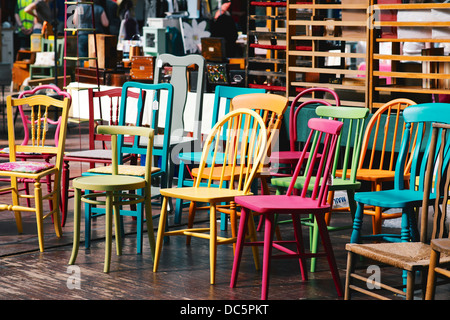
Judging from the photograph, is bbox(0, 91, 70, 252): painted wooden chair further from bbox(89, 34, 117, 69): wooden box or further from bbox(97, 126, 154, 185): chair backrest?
bbox(89, 34, 117, 69): wooden box

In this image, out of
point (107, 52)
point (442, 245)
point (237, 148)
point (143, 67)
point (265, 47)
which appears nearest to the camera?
point (442, 245)

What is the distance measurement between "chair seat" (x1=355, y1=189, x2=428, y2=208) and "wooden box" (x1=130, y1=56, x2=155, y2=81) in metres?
4.79

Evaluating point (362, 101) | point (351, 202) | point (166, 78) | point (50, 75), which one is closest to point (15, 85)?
point (50, 75)

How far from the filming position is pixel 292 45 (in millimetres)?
6816

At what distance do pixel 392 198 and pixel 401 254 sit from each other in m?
0.83

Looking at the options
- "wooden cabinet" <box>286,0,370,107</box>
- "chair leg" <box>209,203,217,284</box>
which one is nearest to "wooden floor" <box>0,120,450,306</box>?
"chair leg" <box>209,203,217,284</box>

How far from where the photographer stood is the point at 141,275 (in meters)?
4.52

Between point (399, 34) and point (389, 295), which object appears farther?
point (399, 34)

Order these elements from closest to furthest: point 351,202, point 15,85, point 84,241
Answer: point 351,202 → point 84,241 → point 15,85

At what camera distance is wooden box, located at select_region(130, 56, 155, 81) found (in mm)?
8656

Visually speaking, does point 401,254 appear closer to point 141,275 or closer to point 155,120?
point 141,275

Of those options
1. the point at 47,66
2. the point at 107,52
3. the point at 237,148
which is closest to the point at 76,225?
the point at 237,148

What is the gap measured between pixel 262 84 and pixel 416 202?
12.2 feet
